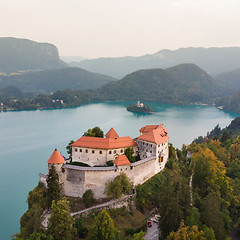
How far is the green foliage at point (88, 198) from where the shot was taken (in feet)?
112

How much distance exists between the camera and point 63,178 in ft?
119

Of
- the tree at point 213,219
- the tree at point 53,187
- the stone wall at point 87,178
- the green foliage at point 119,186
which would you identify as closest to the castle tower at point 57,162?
the stone wall at point 87,178

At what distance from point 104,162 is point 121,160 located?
3650 millimetres

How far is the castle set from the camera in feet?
117

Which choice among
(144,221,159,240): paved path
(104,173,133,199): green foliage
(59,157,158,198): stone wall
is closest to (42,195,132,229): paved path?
(104,173,133,199): green foliage

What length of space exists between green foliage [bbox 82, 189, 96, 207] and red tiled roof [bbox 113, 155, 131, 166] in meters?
5.91

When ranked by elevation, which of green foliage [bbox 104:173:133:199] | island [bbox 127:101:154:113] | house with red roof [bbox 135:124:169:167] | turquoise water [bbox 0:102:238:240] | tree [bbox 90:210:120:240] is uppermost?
house with red roof [bbox 135:124:169:167]

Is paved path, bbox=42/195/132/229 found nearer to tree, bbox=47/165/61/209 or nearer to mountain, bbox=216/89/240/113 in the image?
tree, bbox=47/165/61/209

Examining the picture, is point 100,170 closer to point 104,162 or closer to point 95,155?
point 104,162

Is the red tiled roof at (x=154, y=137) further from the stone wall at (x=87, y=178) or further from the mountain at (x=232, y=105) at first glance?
the mountain at (x=232, y=105)

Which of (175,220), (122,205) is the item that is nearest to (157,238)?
(175,220)

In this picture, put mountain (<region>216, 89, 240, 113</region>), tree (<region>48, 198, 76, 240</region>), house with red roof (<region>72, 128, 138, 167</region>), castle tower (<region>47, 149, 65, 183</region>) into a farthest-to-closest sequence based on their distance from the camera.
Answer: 1. mountain (<region>216, 89, 240, 113</region>)
2. house with red roof (<region>72, 128, 138, 167</region>)
3. castle tower (<region>47, 149, 65, 183</region>)
4. tree (<region>48, 198, 76, 240</region>)

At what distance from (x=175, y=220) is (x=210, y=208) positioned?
629 cm

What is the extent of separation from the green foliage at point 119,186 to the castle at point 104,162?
37.7 inches
